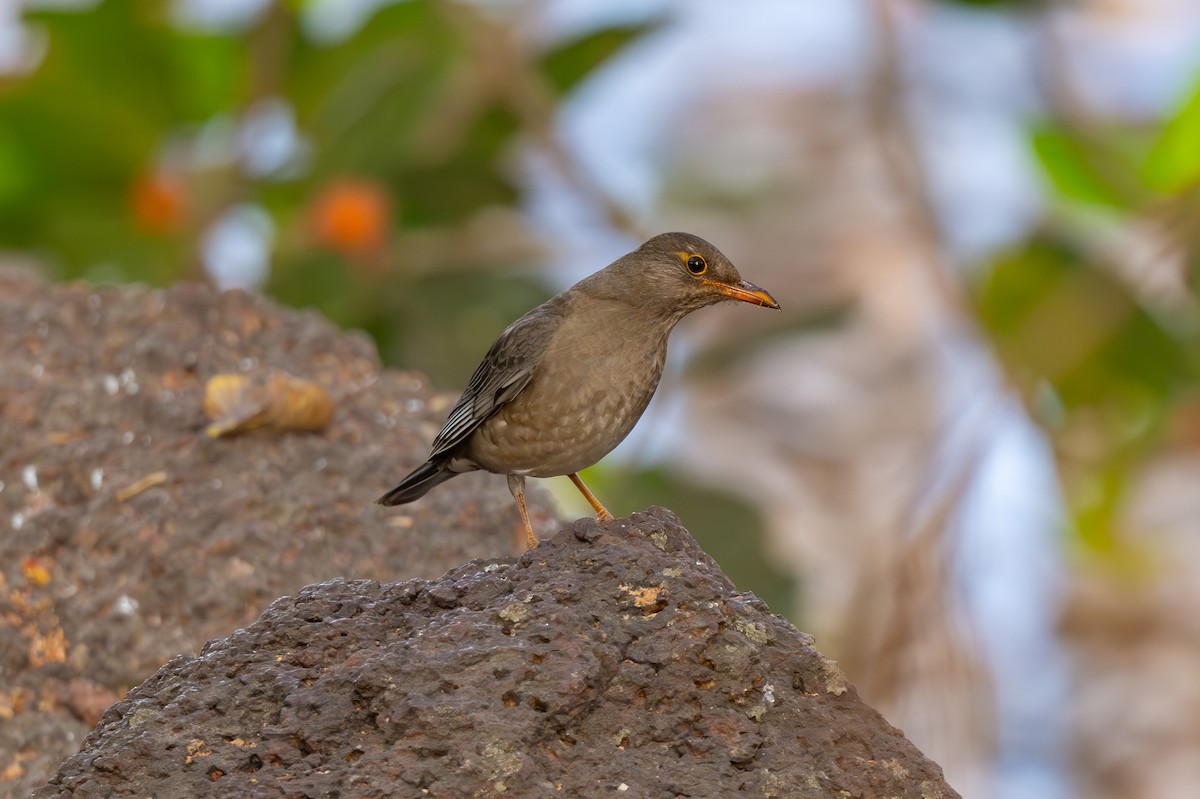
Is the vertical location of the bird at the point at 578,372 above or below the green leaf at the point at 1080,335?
below

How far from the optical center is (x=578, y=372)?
3301 millimetres

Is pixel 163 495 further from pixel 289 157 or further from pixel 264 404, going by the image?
pixel 289 157

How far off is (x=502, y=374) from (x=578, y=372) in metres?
0.21

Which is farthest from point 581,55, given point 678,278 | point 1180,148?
point 678,278

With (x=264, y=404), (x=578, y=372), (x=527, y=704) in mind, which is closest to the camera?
(x=527, y=704)

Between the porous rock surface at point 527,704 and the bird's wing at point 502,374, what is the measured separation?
0.85 m

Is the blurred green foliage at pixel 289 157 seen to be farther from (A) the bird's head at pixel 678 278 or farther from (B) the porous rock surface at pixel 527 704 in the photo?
(B) the porous rock surface at pixel 527 704

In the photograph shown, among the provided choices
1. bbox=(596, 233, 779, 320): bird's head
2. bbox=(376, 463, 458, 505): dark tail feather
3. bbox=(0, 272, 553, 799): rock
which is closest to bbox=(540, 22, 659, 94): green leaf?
bbox=(0, 272, 553, 799): rock

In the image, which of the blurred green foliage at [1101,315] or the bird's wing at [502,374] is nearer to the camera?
the bird's wing at [502,374]

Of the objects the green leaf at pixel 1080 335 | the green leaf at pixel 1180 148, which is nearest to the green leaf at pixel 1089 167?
the green leaf at pixel 1180 148

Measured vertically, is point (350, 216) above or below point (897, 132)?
below

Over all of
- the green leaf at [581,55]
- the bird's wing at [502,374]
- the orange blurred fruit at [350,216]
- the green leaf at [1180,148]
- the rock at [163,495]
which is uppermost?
the green leaf at [1180,148]

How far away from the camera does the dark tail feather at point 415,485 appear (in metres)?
3.40

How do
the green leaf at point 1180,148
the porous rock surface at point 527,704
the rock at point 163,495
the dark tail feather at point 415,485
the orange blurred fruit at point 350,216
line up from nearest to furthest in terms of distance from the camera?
the porous rock surface at point 527,704, the rock at point 163,495, the dark tail feather at point 415,485, the orange blurred fruit at point 350,216, the green leaf at point 1180,148
